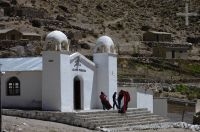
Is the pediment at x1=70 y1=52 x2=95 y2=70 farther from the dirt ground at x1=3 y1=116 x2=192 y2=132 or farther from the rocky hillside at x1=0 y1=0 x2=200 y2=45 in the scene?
the rocky hillside at x1=0 y1=0 x2=200 y2=45

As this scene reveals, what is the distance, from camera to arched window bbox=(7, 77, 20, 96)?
33.4 metres

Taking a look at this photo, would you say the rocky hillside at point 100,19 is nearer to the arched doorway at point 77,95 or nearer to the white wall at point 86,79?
the white wall at point 86,79

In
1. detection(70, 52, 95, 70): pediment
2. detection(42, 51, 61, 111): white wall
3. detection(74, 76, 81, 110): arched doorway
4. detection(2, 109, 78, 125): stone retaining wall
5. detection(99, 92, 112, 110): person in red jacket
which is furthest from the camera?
detection(74, 76, 81, 110): arched doorway

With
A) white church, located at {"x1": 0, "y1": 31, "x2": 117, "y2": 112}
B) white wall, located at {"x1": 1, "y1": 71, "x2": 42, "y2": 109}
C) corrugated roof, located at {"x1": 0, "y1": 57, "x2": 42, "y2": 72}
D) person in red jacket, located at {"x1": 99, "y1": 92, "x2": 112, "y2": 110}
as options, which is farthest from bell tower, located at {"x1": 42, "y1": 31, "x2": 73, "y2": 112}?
person in red jacket, located at {"x1": 99, "y1": 92, "x2": 112, "y2": 110}

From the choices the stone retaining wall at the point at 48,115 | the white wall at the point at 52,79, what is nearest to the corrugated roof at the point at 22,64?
the white wall at the point at 52,79

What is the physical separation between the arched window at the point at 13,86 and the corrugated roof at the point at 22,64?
53cm

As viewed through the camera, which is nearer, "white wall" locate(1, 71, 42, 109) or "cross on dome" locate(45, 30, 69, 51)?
"cross on dome" locate(45, 30, 69, 51)

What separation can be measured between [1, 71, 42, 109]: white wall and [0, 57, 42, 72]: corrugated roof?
0.29 meters

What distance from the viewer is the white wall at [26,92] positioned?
32906 millimetres

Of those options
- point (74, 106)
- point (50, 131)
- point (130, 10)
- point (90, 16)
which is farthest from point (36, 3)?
point (50, 131)

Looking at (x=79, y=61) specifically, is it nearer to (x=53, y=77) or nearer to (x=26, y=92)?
(x=53, y=77)

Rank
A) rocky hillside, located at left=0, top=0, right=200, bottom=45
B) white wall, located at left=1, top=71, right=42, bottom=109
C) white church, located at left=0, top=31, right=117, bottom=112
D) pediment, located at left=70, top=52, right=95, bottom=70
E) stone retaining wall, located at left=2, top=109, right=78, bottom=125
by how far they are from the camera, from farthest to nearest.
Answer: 1. rocky hillside, located at left=0, top=0, right=200, bottom=45
2. pediment, located at left=70, top=52, right=95, bottom=70
3. white wall, located at left=1, top=71, right=42, bottom=109
4. white church, located at left=0, top=31, right=117, bottom=112
5. stone retaining wall, located at left=2, top=109, right=78, bottom=125

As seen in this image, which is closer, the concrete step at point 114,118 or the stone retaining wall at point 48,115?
the concrete step at point 114,118

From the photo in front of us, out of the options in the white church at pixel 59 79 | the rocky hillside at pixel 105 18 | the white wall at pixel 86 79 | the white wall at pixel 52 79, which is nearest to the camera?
the white wall at pixel 52 79
